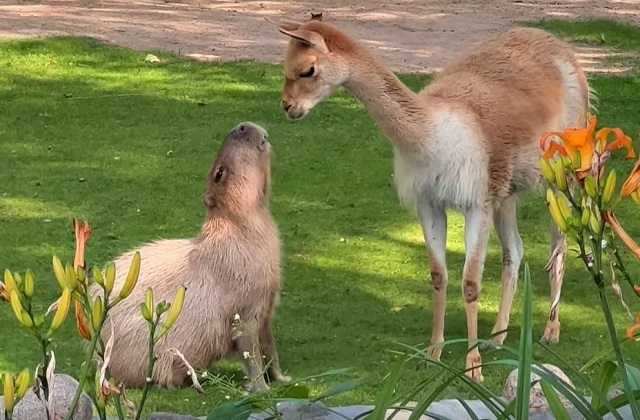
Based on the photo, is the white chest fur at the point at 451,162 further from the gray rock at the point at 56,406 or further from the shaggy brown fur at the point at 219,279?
the gray rock at the point at 56,406

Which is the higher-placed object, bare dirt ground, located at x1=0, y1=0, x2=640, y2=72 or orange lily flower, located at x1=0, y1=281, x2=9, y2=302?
orange lily flower, located at x1=0, y1=281, x2=9, y2=302

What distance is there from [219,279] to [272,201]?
2.86 m

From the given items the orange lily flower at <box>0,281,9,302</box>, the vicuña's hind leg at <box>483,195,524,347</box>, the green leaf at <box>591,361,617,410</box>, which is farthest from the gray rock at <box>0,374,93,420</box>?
the vicuña's hind leg at <box>483,195,524,347</box>

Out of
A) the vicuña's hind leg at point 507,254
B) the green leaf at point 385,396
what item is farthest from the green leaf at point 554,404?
the vicuña's hind leg at point 507,254

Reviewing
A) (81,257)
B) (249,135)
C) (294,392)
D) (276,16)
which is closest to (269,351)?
(249,135)

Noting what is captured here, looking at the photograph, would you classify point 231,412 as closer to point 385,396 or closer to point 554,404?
point 385,396

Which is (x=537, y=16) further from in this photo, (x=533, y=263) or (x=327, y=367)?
(x=327, y=367)

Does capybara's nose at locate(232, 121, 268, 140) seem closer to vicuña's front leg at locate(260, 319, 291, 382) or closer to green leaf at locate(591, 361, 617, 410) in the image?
vicuña's front leg at locate(260, 319, 291, 382)

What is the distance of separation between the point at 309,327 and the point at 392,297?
0.71m

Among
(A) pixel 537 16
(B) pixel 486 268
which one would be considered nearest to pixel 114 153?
(B) pixel 486 268

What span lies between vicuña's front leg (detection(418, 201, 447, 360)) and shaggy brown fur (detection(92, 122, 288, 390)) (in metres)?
0.79

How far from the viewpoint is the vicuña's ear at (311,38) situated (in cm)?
507

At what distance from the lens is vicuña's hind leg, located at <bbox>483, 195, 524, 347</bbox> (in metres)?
5.64

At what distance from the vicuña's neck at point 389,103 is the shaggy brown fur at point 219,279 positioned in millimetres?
506
